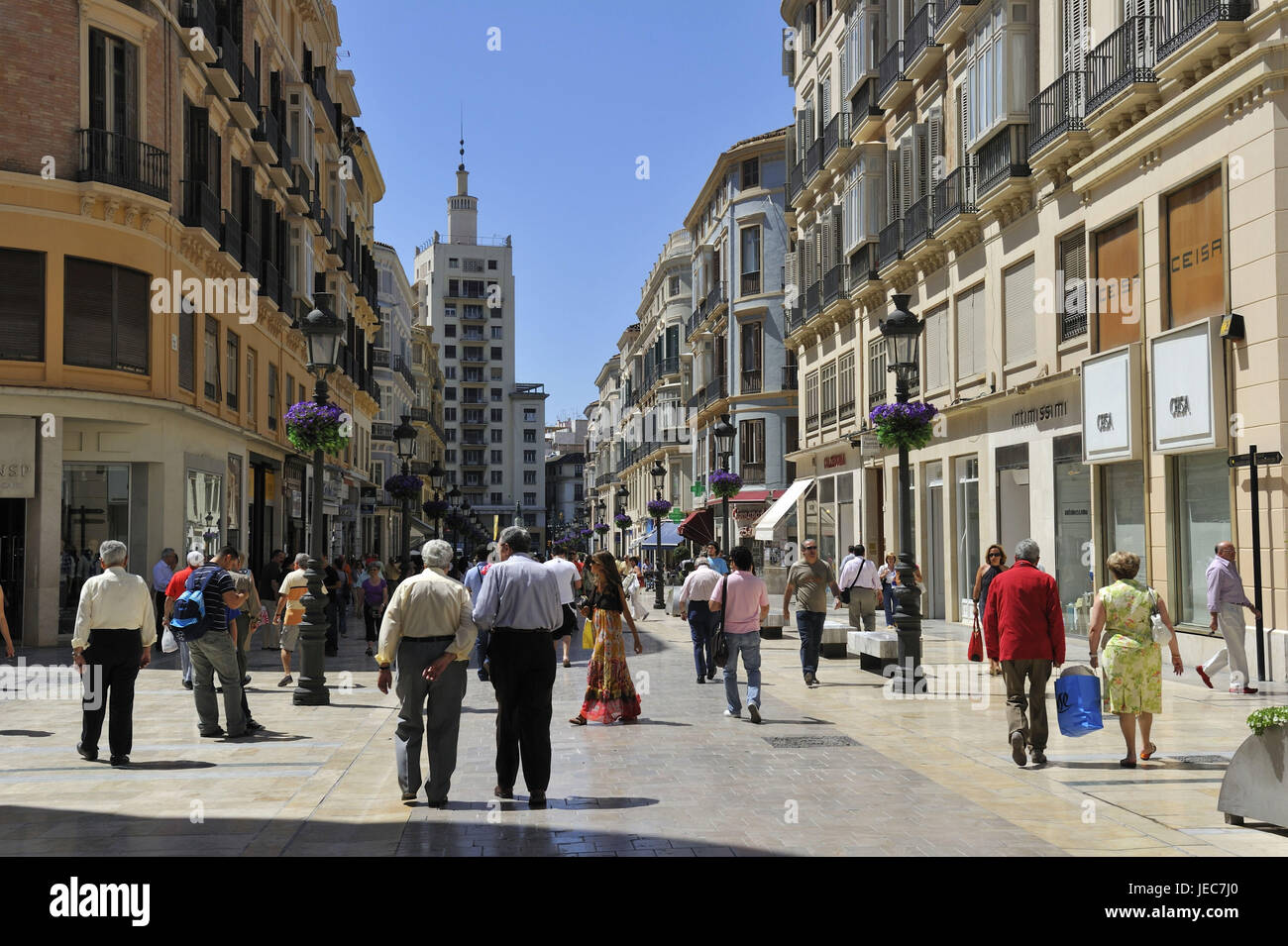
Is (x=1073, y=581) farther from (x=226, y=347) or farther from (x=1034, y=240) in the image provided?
(x=226, y=347)

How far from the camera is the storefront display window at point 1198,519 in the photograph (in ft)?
51.9

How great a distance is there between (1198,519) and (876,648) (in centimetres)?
451

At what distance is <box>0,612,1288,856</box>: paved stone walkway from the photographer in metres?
7.25

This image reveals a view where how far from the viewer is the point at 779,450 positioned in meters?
50.4

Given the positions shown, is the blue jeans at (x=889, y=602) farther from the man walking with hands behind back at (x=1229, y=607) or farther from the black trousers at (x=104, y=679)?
the black trousers at (x=104, y=679)

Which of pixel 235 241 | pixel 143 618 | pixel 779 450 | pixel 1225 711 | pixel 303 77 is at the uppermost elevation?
pixel 303 77

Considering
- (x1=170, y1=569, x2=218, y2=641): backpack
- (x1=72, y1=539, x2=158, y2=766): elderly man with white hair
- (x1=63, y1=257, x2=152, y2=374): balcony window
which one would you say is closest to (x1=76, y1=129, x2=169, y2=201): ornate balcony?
(x1=63, y1=257, x2=152, y2=374): balcony window

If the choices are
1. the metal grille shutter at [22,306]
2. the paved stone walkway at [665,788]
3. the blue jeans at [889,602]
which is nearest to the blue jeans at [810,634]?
the paved stone walkway at [665,788]

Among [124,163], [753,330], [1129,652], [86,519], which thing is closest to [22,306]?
[124,163]

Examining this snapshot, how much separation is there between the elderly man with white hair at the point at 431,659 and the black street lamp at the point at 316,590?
18.5ft

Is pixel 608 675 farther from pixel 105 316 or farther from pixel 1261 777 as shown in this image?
pixel 105 316
